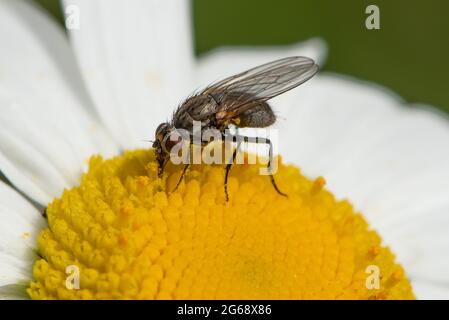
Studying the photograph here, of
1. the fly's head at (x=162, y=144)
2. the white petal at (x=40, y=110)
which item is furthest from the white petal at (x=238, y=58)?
the fly's head at (x=162, y=144)

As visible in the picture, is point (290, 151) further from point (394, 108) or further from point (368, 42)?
point (368, 42)

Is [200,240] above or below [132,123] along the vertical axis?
below

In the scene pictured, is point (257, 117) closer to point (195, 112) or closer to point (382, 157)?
point (195, 112)

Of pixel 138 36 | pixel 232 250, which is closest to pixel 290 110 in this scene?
Answer: pixel 138 36

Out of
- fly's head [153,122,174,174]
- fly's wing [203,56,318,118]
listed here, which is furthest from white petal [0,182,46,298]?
fly's wing [203,56,318,118]

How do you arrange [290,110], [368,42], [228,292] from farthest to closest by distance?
[368,42] < [290,110] < [228,292]

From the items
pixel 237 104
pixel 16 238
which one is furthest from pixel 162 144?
pixel 16 238

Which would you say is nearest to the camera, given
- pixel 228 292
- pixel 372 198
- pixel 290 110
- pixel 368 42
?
pixel 228 292
